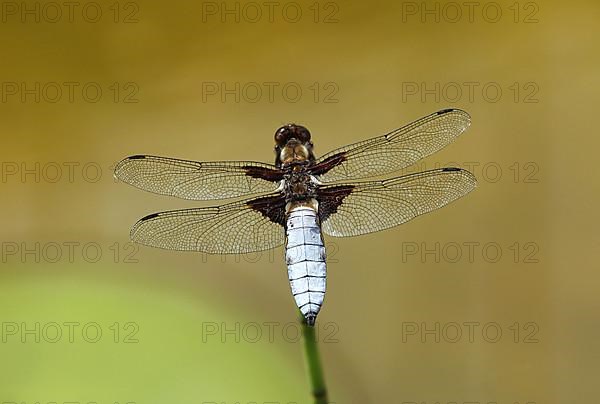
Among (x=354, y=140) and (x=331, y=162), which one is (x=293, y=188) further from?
(x=354, y=140)

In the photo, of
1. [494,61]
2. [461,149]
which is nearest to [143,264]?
[461,149]

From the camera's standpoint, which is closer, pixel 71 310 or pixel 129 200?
pixel 71 310

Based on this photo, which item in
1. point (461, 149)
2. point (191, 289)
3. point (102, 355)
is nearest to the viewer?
point (102, 355)

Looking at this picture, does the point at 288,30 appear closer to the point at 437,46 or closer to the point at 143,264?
the point at 437,46

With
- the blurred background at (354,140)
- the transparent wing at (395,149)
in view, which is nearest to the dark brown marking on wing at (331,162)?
the transparent wing at (395,149)

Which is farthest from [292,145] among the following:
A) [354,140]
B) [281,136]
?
[354,140]

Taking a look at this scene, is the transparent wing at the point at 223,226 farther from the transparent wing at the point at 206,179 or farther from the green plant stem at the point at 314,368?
the green plant stem at the point at 314,368
